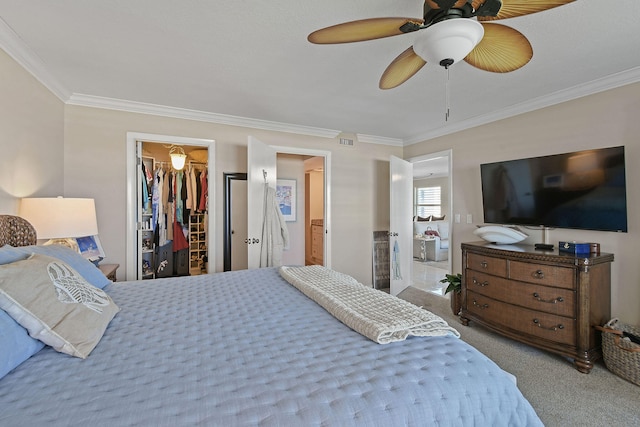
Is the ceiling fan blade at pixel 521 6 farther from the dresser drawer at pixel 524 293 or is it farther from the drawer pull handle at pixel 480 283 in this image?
the drawer pull handle at pixel 480 283

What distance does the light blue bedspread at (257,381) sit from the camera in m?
0.73

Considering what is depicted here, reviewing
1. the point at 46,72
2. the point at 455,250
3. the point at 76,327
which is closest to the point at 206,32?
the point at 46,72

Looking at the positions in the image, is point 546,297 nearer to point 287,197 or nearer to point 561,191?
point 561,191

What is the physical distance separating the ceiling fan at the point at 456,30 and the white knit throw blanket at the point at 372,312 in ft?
4.02

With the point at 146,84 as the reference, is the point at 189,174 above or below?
below

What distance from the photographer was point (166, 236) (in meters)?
4.84

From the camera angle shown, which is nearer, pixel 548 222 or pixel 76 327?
pixel 76 327

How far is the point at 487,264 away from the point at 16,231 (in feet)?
12.4

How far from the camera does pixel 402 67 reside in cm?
174

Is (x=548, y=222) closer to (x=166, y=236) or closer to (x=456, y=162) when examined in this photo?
(x=456, y=162)

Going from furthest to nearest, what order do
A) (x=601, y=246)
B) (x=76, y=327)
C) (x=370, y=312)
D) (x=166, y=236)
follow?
(x=166, y=236) → (x=601, y=246) → (x=370, y=312) → (x=76, y=327)

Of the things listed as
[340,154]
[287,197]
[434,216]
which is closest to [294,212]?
[287,197]

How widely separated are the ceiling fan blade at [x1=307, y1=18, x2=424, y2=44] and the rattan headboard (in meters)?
2.11

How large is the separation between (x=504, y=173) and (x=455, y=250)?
1.18m
